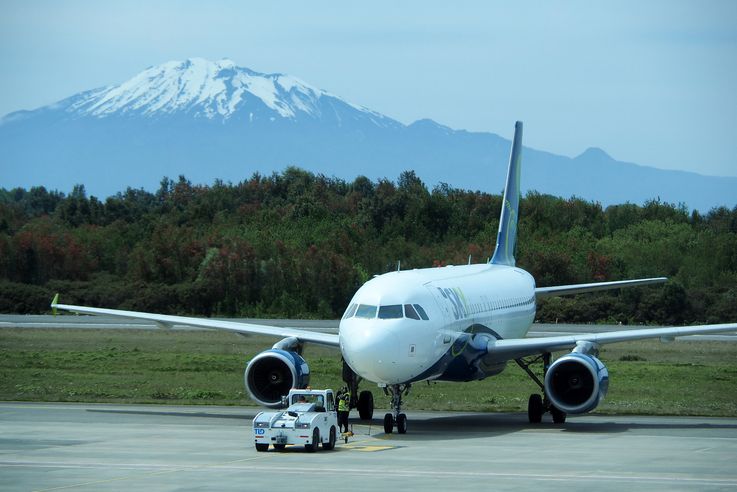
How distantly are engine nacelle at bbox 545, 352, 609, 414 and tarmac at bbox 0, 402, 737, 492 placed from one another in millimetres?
751

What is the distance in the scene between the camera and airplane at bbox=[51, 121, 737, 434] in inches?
1182

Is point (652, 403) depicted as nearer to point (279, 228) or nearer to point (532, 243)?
point (532, 243)

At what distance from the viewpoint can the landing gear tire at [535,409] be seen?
35.3m

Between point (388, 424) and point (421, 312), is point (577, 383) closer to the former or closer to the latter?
point (421, 312)

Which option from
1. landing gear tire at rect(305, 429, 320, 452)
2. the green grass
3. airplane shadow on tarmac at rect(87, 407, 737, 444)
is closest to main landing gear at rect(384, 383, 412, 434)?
airplane shadow on tarmac at rect(87, 407, 737, 444)

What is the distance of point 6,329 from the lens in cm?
6625

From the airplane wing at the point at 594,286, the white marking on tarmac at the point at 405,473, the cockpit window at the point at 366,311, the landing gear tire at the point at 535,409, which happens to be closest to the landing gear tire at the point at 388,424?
the cockpit window at the point at 366,311

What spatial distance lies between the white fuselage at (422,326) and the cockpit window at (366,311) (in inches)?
1.0

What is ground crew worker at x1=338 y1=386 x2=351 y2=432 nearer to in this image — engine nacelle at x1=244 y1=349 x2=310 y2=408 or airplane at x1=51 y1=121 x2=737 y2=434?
airplane at x1=51 y1=121 x2=737 y2=434

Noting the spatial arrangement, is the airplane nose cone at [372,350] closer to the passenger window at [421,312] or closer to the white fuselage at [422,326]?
the white fuselage at [422,326]

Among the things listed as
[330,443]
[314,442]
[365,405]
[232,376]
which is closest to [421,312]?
[330,443]

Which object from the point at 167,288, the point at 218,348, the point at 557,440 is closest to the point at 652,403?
the point at 557,440

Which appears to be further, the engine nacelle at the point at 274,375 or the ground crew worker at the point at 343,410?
the engine nacelle at the point at 274,375

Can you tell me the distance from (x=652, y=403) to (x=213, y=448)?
701 inches
